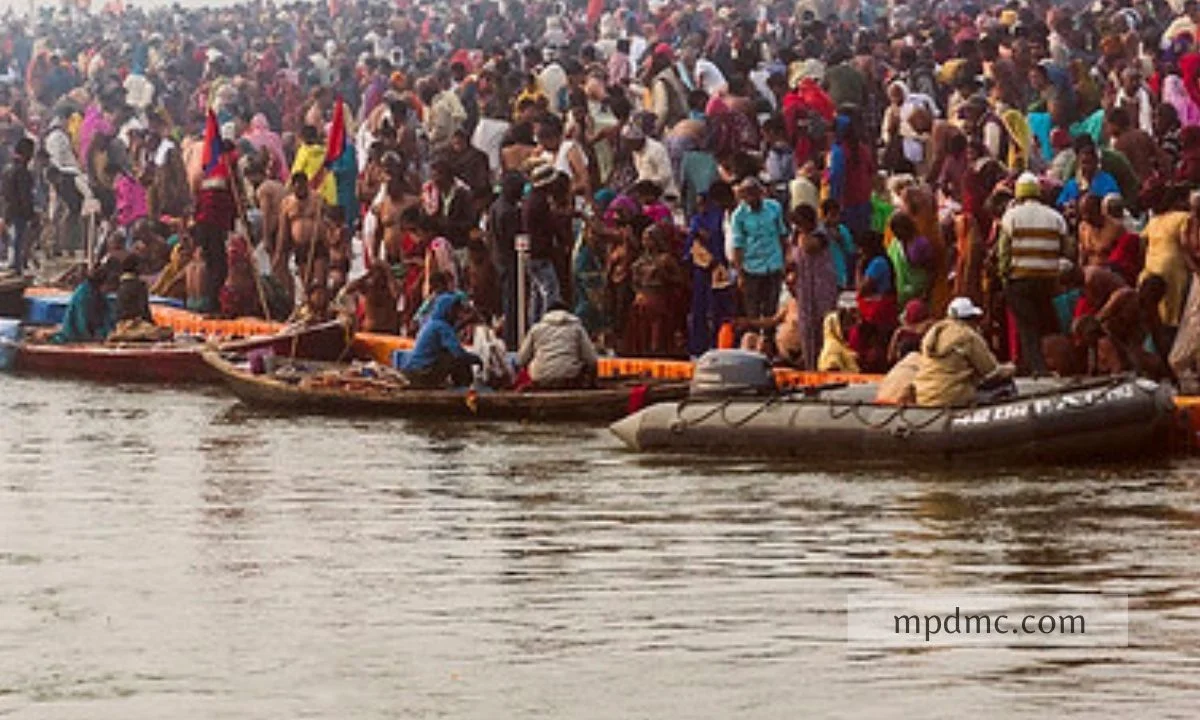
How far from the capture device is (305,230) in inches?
1425

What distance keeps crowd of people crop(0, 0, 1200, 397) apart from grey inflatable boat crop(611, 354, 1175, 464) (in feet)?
1.32

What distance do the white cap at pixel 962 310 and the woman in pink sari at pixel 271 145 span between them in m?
17.2

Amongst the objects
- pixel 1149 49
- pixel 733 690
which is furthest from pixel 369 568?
pixel 1149 49

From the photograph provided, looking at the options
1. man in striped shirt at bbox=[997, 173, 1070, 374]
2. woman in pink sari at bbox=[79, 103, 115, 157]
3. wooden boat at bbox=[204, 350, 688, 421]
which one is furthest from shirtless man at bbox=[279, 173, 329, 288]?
woman in pink sari at bbox=[79, 103, 115, 157]

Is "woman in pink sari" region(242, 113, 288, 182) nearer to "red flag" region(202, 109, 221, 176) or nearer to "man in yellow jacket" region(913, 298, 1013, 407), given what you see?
A: "red flag" region(202, 109, 221, 176)

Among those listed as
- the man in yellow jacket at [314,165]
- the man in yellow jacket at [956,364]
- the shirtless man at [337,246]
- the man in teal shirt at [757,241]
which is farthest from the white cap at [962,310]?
the man in yellow jacket at [314,165]

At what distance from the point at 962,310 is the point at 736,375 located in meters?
2.07

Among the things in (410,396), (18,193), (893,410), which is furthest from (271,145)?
(893,410)

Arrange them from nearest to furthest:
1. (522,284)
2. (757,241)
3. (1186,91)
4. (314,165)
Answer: (757,241) < (522,284) < (1186,91) < (314,165)

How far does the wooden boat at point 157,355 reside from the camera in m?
33.1

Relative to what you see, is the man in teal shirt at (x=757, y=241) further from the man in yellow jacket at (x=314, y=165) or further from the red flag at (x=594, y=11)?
the red flag at (x=594, y=11)

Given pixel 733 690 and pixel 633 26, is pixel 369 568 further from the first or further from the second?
pixel 633 26

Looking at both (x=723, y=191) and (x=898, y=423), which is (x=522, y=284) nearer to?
(x=723, y=191)

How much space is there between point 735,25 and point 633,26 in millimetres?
7424
